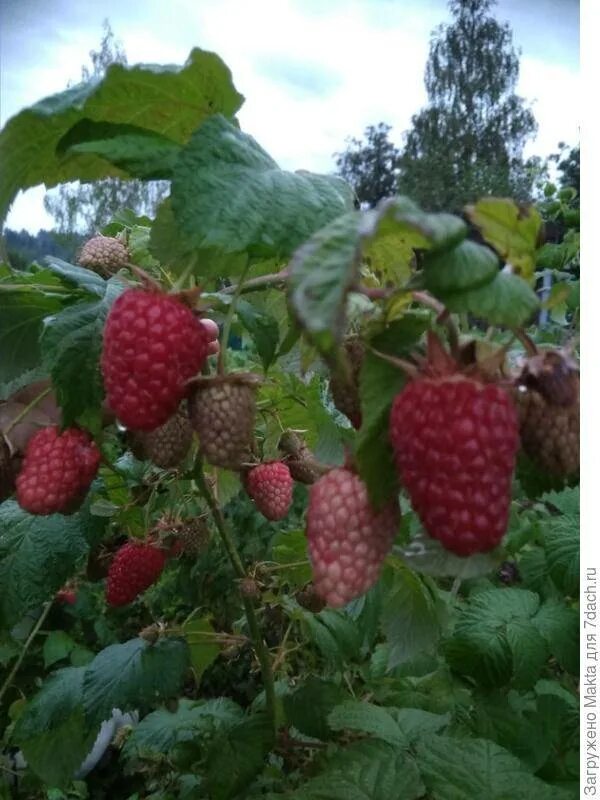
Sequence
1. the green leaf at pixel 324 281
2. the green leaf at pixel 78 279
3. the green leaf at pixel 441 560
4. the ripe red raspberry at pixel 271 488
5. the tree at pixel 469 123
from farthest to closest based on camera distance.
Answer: the tree at pixel 469 123
the ripe red raspberry at pixel 271 488
the green leaf at pixel 78 279
the green leaf at pixel 441 560
the green leaf at pixel 324 281

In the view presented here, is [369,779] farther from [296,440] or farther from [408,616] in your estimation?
[296,440]

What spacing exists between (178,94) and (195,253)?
76 mm

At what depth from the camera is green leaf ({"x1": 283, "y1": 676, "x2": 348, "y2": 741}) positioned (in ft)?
2.21

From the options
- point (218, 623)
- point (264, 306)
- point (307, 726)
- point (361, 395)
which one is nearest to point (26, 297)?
point (264, 306)

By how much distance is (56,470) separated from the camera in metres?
0.41

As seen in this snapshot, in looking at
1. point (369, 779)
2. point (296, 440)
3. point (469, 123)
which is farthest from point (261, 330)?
point (469, 123)

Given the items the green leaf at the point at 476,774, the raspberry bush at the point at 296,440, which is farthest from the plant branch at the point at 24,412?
the green leaf at the point at 476,774

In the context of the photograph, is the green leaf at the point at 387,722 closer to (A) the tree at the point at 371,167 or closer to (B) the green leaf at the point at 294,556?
(B) the green leaf at the point at 294,556

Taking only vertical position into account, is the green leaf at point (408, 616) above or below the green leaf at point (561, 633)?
above

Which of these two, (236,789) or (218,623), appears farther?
(218,623)

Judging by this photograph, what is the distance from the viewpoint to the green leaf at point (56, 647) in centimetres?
115

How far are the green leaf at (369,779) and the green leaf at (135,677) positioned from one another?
15 cm

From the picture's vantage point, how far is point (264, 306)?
57cm
